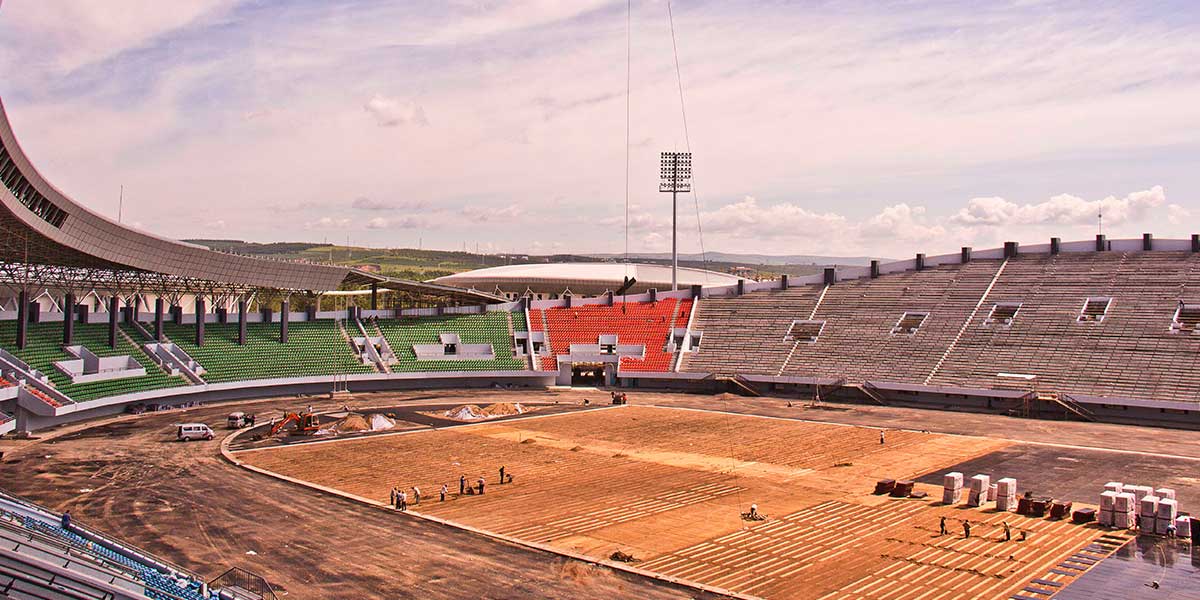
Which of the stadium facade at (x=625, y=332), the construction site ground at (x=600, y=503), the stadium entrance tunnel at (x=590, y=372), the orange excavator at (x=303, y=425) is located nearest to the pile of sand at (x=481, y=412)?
the construction site ground at (x=600, y=503)

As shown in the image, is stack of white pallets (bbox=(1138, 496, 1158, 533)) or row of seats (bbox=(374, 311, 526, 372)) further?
row of seats (bbox=(374, 311, 526, 372))

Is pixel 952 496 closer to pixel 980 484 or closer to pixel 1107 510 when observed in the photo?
pixel 980 484

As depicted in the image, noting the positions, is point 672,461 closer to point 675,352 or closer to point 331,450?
point 331,450

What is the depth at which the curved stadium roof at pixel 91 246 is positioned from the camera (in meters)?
43.3

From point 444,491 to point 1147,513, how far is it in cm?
2543

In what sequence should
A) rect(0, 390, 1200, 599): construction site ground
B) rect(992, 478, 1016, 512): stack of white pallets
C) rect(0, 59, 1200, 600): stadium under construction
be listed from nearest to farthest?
1. rect(0, 390, 1200, 599): construction site ground
2. rect(0, 59, 1200, 600): stadium under construction
3. rect(992, 478, 1016, 512): stack of white pallets

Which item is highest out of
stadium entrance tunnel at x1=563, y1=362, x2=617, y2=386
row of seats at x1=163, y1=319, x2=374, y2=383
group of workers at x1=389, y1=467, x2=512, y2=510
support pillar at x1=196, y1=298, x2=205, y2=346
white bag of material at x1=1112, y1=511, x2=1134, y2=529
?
support pillar at x1=196, y1=298, x2=205, y2=346

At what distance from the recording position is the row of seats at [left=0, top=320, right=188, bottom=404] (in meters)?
55.1

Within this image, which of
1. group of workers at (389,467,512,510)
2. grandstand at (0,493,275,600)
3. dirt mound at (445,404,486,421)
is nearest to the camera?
grandstand at (0,493,275,600)

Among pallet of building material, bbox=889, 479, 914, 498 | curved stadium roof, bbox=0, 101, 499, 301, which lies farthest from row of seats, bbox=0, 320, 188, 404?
pallet of building material, bbox=889, 479, 914, 498

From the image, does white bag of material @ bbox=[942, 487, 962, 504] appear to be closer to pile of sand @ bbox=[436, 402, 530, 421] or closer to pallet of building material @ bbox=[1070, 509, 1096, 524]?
pallet of building material @ bbox=[1070, 509, 1096, 524]

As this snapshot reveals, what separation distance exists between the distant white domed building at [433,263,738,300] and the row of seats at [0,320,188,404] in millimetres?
70201

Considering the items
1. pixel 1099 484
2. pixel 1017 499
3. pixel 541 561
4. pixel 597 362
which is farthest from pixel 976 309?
pixel 541 561

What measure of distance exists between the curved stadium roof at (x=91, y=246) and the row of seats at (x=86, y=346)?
5237 mm
